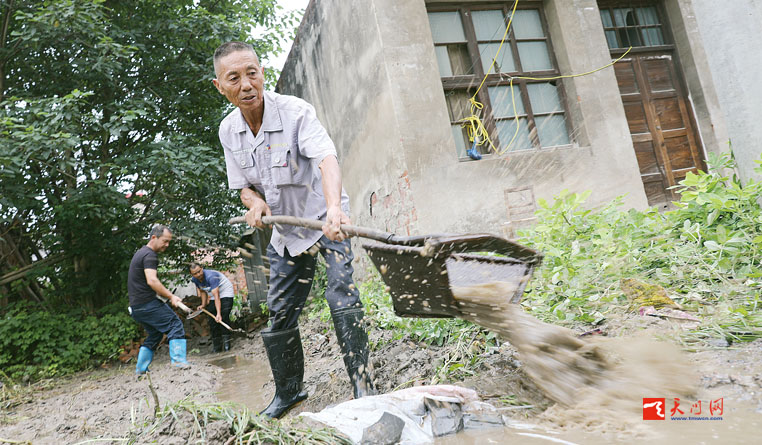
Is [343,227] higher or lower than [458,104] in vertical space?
lower

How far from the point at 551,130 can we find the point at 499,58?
1.17m

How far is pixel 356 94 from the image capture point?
669 centimetres

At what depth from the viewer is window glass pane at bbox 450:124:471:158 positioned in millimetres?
5960

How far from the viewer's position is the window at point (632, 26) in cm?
709

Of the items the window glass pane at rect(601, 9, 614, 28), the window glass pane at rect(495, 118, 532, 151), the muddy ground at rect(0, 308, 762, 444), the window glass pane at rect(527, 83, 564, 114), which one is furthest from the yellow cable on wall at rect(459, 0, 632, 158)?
the muddy ground at rect(0, 308, 762, 444)

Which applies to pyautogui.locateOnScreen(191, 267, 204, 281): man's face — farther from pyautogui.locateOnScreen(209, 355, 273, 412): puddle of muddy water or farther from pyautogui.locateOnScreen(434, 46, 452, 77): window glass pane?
pyautogui.locateOnScreen(434, 46, 452, 77): window glass pane

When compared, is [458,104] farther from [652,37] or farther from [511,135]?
[652,37]

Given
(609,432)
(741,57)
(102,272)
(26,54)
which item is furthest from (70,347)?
(741,57)

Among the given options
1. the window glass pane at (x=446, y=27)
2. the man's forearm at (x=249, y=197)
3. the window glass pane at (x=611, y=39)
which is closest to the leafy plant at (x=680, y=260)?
the man's forearm at (x=249, y=197)

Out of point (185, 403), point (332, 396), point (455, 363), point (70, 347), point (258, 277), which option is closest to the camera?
point (185, 403)

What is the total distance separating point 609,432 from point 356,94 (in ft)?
18.8

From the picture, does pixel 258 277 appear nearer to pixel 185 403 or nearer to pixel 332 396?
pixel 332 396

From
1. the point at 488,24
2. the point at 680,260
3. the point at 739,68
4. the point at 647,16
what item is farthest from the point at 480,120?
the point at 680,260

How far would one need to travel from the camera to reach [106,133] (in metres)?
7.07
